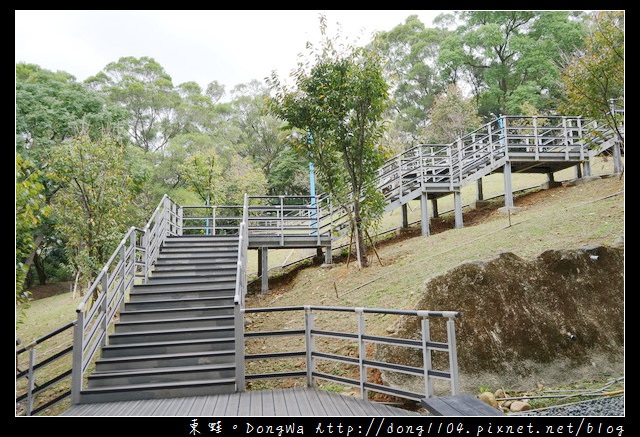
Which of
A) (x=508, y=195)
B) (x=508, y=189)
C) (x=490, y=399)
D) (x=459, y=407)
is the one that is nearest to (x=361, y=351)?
(x=459, y=407)

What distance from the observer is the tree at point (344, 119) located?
10.4 meters

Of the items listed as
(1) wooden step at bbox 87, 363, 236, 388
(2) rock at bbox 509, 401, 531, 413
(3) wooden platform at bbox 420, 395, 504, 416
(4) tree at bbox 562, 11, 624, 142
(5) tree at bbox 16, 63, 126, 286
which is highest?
(5) tree at bbox 16, 63, 126, 286

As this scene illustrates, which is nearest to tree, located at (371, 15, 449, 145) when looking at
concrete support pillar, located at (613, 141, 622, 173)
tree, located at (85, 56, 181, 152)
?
tree, located at (85, 56, 181, 152)

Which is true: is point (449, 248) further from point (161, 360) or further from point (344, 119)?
point (161, 360)

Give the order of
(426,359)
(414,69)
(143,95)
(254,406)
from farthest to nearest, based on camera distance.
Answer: (414,69)
(143,95)
(254,406)
(426,359)

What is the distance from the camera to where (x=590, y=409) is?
15.0ft

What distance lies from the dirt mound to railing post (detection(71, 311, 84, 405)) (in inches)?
144

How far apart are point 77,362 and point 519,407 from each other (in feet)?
16.9

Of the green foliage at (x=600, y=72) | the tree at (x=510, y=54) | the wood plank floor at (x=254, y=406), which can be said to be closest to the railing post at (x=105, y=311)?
the wood plank floor at (x=254, y=406)

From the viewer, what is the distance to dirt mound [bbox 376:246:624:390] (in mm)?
5523

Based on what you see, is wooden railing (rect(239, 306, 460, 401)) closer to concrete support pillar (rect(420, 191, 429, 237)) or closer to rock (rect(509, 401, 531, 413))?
rock (rect(509, 401, 531, 413))

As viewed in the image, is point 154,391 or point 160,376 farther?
point 160,376

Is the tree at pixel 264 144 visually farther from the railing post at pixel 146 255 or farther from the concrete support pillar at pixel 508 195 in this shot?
the railing post at pixel 146 255

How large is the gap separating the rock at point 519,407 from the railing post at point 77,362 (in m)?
4.96
